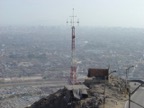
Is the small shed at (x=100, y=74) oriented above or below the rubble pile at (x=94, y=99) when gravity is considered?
above

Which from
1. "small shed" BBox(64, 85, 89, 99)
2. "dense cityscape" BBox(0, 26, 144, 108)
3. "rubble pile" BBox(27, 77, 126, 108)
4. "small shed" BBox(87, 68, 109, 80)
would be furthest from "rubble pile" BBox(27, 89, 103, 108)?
"dense cityscape" BBox(0, 26, 144, 108)

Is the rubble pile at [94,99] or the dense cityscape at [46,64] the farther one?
the dense cityscape at [46,64]

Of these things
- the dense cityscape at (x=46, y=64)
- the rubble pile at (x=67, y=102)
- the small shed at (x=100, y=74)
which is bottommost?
the dense cityscape at (x=46, y=64)

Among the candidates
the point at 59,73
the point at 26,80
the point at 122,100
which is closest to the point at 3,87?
the point at 26,80

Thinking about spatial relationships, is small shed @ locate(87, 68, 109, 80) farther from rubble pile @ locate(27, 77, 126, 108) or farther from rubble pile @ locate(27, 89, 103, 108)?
rubble pile @ locate(27, 89, 103, 108)

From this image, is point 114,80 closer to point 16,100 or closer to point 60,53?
point 16,100

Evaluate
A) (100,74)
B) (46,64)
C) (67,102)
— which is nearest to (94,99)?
(67,102)

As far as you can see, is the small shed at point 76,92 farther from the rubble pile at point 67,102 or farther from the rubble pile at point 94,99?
the rubble pile at point 67,102

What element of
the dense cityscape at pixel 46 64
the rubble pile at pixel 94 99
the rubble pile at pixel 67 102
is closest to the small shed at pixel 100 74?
the rubble pile at pixel 94 99

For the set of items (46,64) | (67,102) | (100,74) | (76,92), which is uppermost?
(100,74)

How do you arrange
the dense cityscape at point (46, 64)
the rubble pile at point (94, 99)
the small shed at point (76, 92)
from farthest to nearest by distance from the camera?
the dense cityscape at point (46, 64)
the small shed at point (76, 92)
the rubble pile at point (94, 99)

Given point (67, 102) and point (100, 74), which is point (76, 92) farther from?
point (100, 74)

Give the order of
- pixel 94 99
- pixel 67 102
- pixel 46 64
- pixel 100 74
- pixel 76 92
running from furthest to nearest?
pixel 46 64 < pixel 100 74 < pixel 76 92 < pixel 67 102 < pixel 94 99
